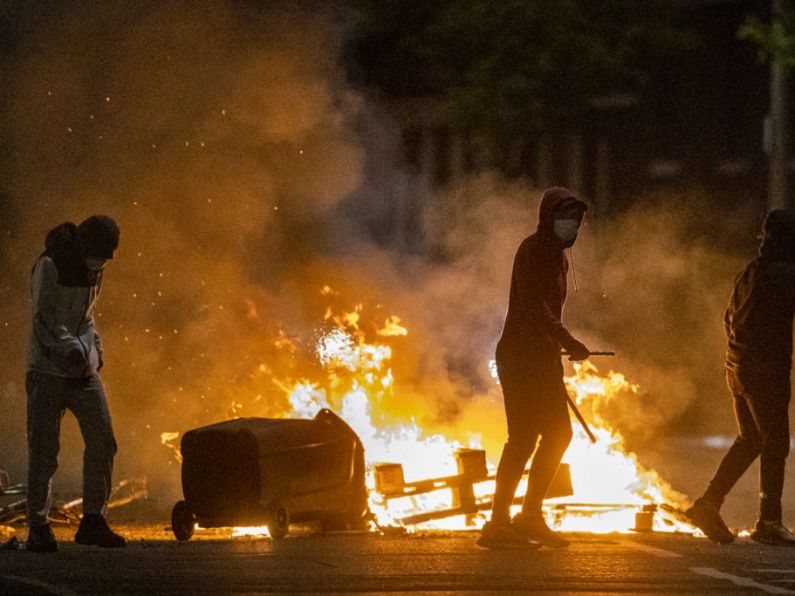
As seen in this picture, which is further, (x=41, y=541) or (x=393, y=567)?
(x=41, y=541)

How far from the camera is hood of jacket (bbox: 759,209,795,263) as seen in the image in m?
9.38

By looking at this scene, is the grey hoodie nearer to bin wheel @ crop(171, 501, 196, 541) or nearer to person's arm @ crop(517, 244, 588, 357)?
bin wheel @ crop(171, 501, 196, 541)

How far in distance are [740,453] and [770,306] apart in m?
0.84

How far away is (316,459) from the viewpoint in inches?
369

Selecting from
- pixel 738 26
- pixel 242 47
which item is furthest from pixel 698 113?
pixel 242 47

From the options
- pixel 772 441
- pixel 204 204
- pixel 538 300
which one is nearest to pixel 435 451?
pixel 772 441

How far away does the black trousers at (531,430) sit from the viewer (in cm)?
859

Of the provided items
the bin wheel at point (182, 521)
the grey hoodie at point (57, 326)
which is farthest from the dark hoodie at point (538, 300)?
the grey hoodie at point (57, 326)

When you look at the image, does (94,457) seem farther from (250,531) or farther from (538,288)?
(538,288)

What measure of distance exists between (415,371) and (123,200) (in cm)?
385

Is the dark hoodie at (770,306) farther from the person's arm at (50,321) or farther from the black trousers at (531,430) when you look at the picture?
the person's arm at (50,321)

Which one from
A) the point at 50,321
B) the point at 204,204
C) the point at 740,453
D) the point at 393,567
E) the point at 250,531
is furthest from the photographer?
the point at 204,204

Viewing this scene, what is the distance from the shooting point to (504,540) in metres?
8.57

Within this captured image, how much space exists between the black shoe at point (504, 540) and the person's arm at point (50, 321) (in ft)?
7.26
